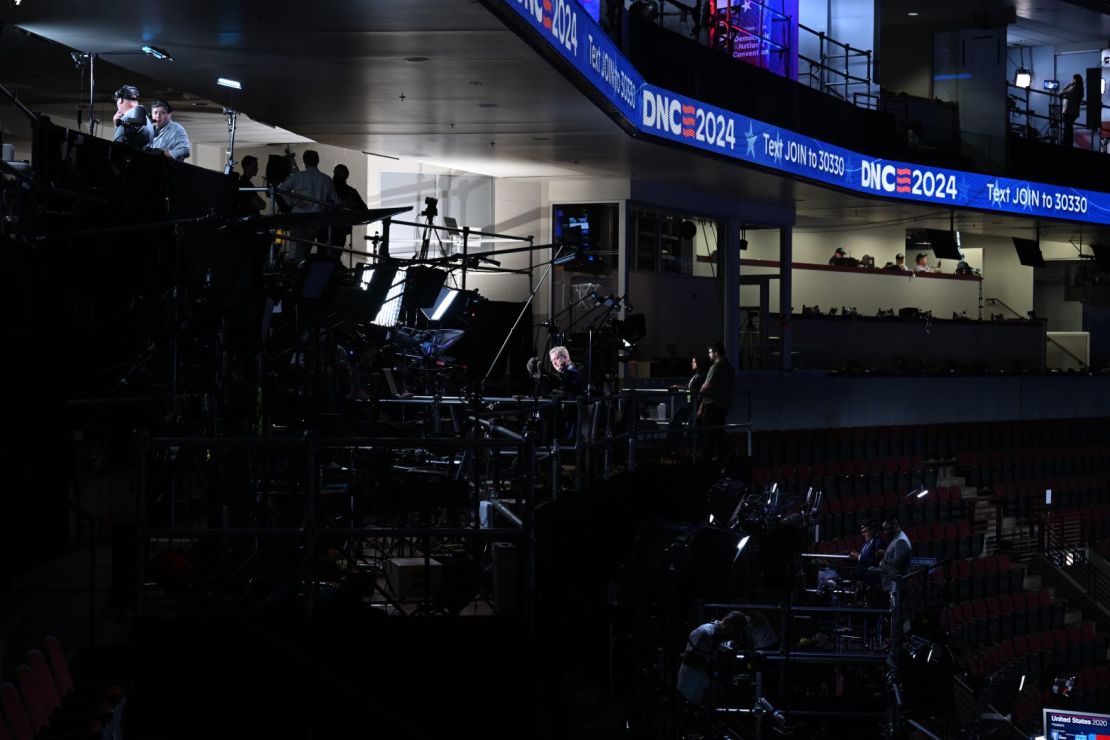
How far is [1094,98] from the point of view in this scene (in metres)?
28.0

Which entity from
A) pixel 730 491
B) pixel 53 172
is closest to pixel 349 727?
pixel 53 172

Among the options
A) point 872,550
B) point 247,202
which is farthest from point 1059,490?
point 247,202

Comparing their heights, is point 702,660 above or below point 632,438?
below

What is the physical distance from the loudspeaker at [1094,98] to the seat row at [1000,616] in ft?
42.1

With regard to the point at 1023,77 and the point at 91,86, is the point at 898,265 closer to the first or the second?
the point at 1023,77

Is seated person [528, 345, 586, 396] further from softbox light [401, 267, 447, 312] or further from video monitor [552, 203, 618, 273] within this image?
video monitor [552, 203, 618, 273]

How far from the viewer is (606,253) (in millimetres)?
17719

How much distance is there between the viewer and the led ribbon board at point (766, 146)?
1063 cm

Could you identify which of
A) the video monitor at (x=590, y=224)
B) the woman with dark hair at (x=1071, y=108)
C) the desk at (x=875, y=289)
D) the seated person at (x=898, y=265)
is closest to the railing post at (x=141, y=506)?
the video monitor at (x=590, y=224)

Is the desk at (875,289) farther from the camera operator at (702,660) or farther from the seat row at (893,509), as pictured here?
the camera operator at (702,660)

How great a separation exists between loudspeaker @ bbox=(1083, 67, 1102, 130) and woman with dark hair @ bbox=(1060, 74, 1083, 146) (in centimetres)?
71

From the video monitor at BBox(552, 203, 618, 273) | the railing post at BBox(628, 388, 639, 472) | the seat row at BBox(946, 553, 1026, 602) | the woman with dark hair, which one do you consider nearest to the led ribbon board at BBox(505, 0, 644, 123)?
the railing post at BBox(628, 388, 639, 472)

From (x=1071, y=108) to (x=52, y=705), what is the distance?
81.6 feet

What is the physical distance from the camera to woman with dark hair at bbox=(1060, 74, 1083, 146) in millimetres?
25859
